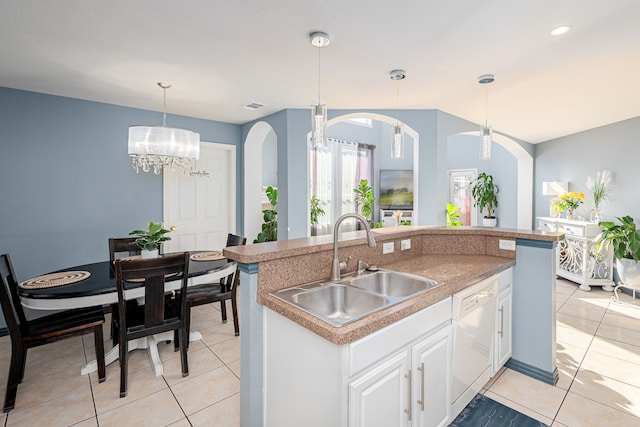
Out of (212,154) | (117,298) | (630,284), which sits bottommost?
(630,284)

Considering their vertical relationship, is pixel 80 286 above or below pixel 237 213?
below

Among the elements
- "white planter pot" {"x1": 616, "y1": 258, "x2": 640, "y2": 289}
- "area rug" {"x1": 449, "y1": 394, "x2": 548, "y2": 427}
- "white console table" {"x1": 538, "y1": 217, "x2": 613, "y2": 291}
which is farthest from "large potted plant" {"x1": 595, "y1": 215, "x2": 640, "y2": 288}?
"area rug" {"x1": 449, "y1": 394, "x2": 548, "y2": 427}

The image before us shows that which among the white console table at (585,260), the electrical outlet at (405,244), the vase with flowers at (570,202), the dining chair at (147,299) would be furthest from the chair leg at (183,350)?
the vase with flowers at (570,202)

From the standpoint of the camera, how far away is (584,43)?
2.35 metres

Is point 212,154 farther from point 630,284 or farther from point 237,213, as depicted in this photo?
point 630,284

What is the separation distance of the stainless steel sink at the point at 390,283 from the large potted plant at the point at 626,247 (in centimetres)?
399

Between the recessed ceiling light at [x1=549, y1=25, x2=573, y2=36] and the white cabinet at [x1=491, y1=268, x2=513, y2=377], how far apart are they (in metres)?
1.72

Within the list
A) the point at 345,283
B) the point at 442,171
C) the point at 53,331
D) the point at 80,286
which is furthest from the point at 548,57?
the point at 53,331

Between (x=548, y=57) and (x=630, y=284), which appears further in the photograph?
(x=630, y=284)

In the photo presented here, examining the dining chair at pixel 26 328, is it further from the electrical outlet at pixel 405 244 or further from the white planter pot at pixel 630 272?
the white planter pot at pixel 630 272

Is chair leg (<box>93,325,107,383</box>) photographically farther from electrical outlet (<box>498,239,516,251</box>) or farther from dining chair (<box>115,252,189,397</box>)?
electrical outlet (<box>498,239,516,251</box>)

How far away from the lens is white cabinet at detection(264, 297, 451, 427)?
1.23 meters

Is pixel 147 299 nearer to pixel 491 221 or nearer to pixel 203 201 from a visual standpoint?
pixel 203 201

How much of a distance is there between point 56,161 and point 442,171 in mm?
4670
